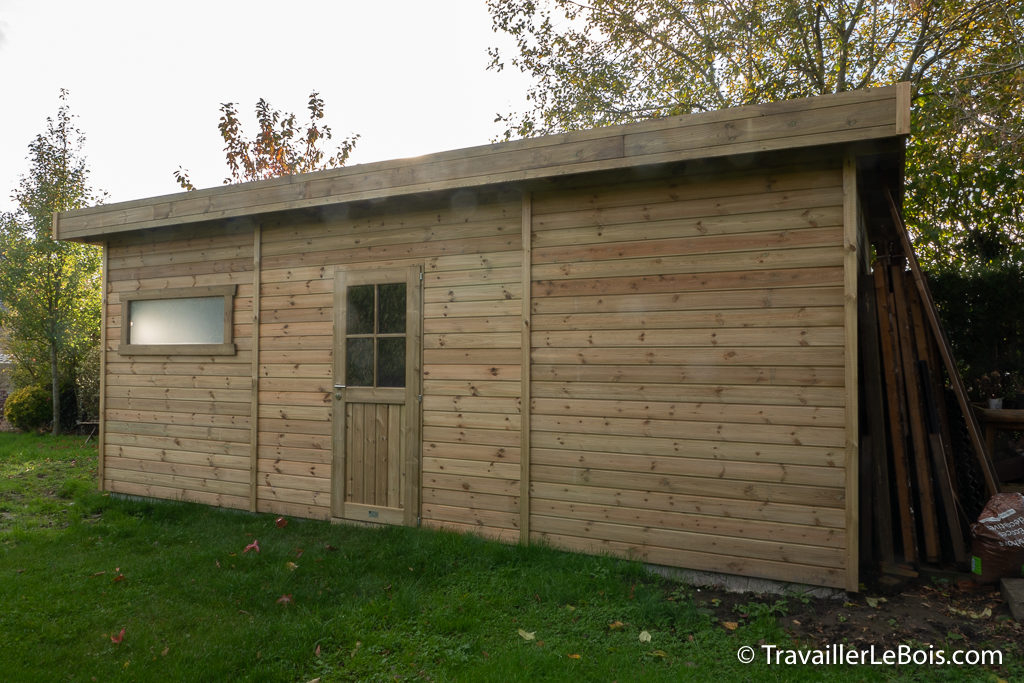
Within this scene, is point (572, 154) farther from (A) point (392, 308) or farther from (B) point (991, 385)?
(B) point (991, 385)

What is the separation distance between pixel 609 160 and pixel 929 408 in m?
2.70

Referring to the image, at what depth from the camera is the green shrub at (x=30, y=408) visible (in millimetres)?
11648

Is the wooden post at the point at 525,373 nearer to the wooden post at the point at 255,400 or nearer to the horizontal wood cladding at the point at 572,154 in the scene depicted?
the horizontal wood cladding at the point at 572,154

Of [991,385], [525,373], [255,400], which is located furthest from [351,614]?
[991,385]

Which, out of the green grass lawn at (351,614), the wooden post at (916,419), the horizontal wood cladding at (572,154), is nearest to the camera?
the green grass lawn at (351,614)

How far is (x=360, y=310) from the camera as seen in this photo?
4938 mm

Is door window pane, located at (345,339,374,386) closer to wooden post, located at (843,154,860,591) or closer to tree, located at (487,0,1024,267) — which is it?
wooden post, located at (843,154,860,591)

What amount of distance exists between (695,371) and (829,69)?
10030 millimetres

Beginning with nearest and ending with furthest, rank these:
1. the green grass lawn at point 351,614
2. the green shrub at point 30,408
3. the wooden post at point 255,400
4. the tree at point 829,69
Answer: the green grass lawn at point 351,614
the wooden post at point 255,400
the tree at point 829,69
the green shrub at point 30,408

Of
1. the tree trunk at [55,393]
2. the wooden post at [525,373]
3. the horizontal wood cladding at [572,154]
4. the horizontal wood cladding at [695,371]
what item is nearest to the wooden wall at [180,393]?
the horizontal wood cladding at [572,154]

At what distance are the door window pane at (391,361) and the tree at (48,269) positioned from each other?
9.79 meters

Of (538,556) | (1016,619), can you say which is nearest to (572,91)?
(538,556)

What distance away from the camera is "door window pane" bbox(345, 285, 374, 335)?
4.89 metres

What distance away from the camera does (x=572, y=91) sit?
38.5ft
